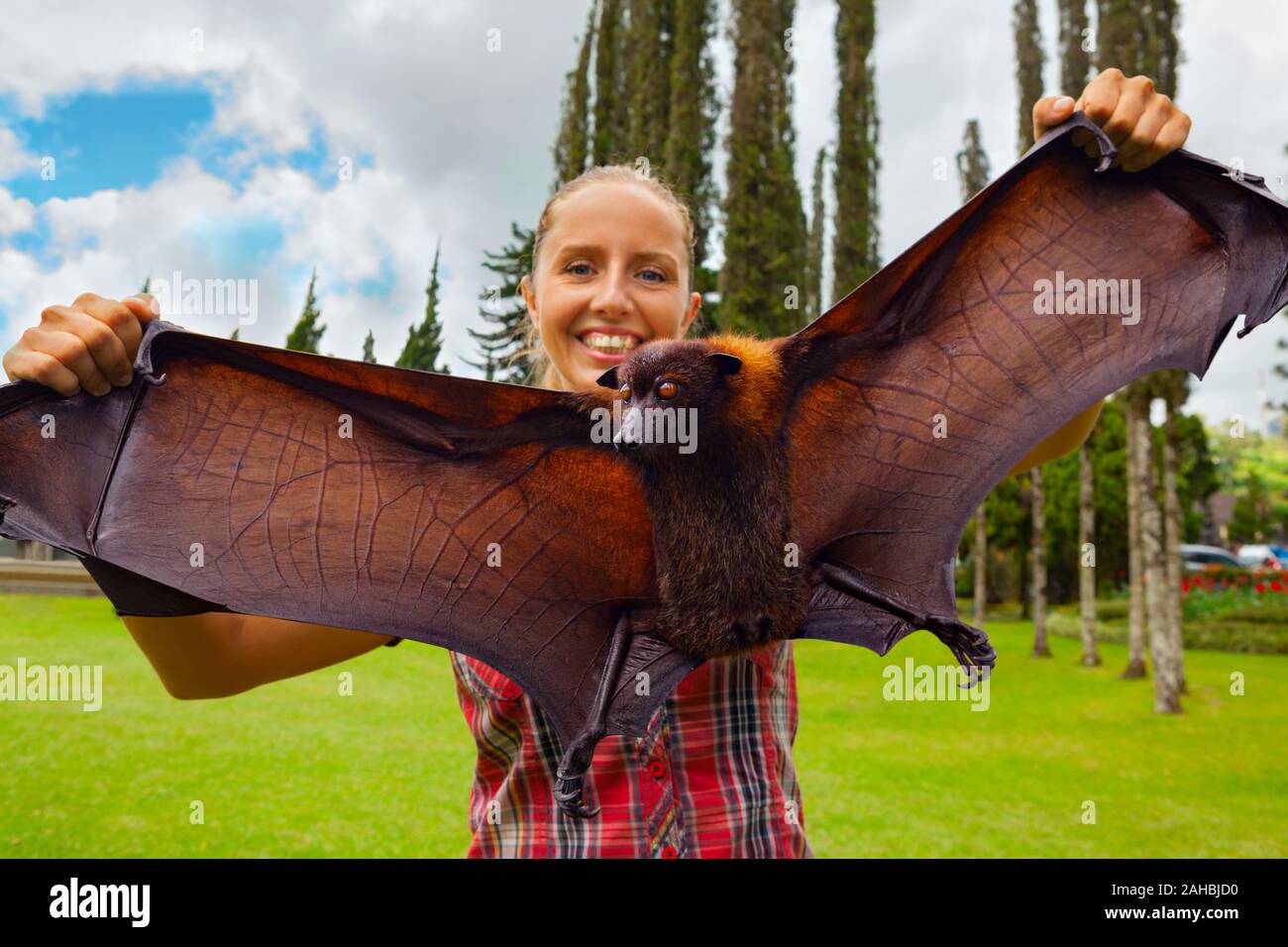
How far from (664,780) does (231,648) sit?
1.14m

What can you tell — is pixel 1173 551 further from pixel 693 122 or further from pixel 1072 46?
pixel 693 122

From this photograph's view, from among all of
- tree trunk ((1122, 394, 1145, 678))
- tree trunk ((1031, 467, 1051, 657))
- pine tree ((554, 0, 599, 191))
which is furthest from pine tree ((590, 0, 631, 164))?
tree trunk ((1122, 394, 1145, 678))

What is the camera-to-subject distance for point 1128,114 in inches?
69.4

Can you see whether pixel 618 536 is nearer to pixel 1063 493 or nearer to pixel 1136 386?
pixel 1136 386

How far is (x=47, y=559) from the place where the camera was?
67.1 feet

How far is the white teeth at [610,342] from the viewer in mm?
2299

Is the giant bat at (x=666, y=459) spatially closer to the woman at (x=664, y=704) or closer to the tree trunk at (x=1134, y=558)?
the woman at (x=664, y=704)

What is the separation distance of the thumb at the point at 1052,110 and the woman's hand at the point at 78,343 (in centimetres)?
198

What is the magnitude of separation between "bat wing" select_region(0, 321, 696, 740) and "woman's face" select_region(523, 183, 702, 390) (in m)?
0.43

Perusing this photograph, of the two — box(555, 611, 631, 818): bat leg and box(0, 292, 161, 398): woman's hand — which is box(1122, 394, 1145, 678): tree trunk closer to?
box(555, 611, 631, 818): bat leg

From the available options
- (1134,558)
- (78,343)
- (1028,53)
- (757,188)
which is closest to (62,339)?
(78,343)

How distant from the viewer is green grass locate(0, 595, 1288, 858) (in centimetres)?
674

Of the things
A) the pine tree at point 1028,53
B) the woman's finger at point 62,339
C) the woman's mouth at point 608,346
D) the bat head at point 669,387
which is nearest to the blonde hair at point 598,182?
the woman's mouth at point 608,346

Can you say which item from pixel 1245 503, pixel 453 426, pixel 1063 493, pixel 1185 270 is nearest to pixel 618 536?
pixel 453 426
